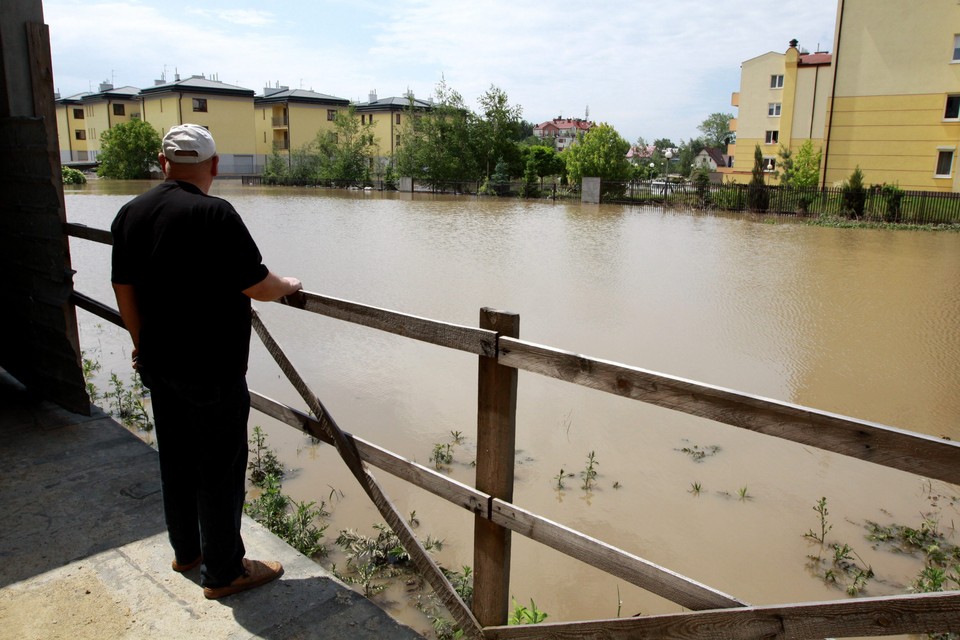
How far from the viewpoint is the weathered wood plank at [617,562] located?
A: 2.04 metres

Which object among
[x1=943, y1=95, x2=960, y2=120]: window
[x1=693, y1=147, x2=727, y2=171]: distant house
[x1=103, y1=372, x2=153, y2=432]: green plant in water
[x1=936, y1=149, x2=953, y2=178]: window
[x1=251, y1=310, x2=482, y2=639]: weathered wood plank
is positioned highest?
[x1=943, y1=95, x2=960, y2=120]: window

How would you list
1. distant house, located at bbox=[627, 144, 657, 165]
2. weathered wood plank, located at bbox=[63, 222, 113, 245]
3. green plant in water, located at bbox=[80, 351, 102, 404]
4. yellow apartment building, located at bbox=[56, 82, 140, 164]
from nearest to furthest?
weathered wood plank, located at bbox=[63, 222, 113, 245] < green plant in water, located at bbox=[80, 351, 102, 404] < yellow apartment building, located at bbox=[56, 82, 140, 164] < distant house, located at bbox=[627, 144, 657, 165]

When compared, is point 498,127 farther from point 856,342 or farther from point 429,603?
point 429,603

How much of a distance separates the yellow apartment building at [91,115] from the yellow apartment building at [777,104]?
52062 mm

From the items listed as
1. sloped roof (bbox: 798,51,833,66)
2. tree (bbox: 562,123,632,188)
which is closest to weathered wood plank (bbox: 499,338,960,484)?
tree (bbox: 562,123,632,188)

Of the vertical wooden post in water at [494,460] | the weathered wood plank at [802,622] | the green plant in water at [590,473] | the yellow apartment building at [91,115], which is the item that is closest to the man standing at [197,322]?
the vertical wooden post in water at [494,460]

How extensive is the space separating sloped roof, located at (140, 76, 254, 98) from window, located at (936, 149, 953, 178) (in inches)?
2032

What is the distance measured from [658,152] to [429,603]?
11573cm

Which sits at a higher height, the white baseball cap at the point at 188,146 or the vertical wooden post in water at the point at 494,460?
the white baseball cap at the point at 188,146

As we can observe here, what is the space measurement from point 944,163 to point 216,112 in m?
52.6

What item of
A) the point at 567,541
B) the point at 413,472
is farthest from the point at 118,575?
the point at 567,541

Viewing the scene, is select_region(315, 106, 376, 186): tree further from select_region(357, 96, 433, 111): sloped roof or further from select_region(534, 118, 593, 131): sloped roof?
select_region(534, 118, 593, 131): sloped roof

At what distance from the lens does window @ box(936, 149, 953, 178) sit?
2852 centimetres

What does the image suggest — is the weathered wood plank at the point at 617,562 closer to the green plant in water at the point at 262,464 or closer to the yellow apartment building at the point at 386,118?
the green plant in water at the point at 262,464
